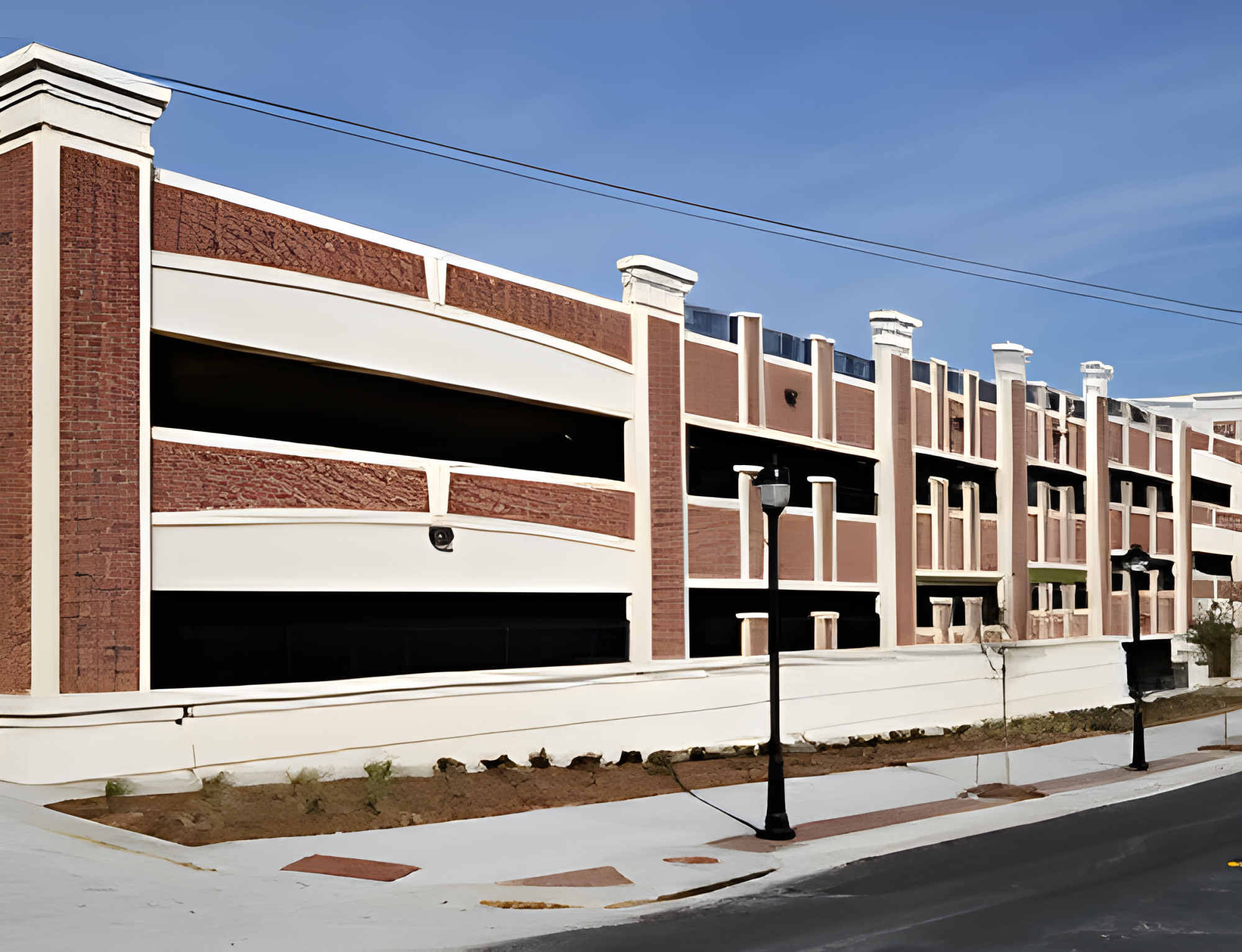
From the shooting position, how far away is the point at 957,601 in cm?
3272

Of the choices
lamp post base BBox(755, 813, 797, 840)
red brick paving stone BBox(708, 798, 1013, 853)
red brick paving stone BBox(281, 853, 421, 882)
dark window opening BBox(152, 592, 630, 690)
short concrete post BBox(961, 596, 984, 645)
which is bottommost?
red brick paving stone BBox(708, 798, 1013, 853)

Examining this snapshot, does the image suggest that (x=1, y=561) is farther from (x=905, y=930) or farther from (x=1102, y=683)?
(x=1102, y=683)

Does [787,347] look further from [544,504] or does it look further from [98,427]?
[98,427]

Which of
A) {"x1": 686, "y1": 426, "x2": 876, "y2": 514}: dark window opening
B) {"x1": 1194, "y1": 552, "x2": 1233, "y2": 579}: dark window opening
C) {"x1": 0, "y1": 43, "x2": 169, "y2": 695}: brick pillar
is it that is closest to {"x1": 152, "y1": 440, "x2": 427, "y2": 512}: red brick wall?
{"x1": 0, "y1": 43, "x2": 169, "y2": 695}: brick pillar

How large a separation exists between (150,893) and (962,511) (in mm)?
26956

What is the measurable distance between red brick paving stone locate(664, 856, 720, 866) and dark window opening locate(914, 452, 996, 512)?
1924 centimetres

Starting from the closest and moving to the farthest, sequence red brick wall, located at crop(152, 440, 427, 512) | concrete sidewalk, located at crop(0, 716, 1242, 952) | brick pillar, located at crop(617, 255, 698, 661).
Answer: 1. concrete sidewalk, located at crop(0, 716, 1242, 952)
2. red brick wall, located at crop(152, 440, 427, 512)
3. brick pillar, located at crop(617, 255, 698, 661)

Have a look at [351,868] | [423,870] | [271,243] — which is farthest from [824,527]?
[351,868]

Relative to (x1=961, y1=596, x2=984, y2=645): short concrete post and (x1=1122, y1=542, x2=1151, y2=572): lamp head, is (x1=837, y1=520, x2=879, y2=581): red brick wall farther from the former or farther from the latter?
(x1=1122, y1=542, x2=1151, y2=572): lamp head

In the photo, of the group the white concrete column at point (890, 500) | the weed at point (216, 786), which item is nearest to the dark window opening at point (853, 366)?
the white concrete column at point (890, 500)

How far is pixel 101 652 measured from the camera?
14.8 meters

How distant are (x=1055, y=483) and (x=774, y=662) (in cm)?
2651

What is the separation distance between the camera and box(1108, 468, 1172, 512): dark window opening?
137ft

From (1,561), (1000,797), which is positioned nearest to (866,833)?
(1000,797)
